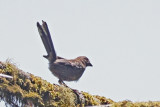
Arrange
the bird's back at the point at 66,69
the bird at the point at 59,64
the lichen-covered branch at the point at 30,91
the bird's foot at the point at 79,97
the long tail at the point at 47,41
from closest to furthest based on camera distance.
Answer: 1. the lichen-covered branch at the point at 30,91
2. the bird's foot at the point at 79,97
3. the long tail at the point at 47,41
4. the bird at the point at 59,64
5. the bird's back at the point at 66,69

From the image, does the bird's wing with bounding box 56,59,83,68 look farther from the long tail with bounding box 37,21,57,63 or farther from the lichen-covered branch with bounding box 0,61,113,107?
the lichen-covered branch with bounding box 0,61,113,107

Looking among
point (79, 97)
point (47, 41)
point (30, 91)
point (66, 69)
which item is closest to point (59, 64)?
point (66, 69)

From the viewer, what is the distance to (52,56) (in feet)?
25.0

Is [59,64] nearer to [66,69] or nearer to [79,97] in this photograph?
[66,69]

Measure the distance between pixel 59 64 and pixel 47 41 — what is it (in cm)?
60

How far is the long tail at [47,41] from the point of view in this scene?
6.94 metres

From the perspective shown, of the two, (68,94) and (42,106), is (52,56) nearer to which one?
(68,94)

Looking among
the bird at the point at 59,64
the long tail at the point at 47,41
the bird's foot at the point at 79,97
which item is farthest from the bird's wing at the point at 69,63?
the bird's foot at the point at 79,97

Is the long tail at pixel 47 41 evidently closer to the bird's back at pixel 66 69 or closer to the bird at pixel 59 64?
the bird at pixel 59 64

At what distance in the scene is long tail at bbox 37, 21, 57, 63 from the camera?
6.94 metres

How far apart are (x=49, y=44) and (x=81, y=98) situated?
5.30 feet

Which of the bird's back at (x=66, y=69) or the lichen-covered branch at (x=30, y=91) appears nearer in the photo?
the lichen-covered branch at (x=30, y=91)

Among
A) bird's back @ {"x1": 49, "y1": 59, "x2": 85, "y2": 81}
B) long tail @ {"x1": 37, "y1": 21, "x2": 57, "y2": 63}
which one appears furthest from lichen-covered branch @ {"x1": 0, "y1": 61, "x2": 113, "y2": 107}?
bird's back @ {"x1": 49, "y1": 59, "x2": 85, "y2": 81}

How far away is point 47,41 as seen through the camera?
7293 mm
